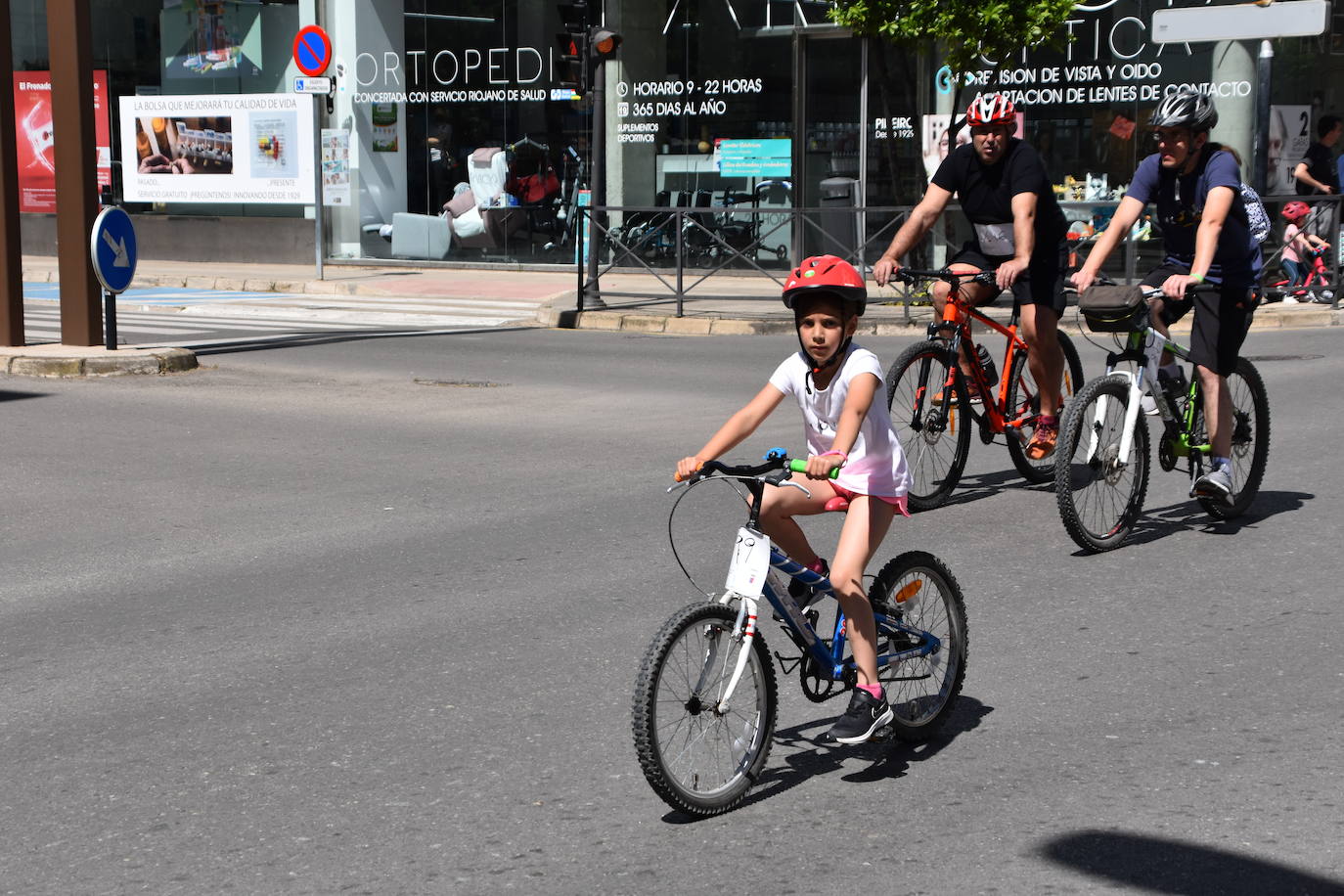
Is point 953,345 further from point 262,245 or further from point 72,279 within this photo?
point 262,245

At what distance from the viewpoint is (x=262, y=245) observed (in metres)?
27.5

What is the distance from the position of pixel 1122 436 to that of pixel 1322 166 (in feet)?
44.0

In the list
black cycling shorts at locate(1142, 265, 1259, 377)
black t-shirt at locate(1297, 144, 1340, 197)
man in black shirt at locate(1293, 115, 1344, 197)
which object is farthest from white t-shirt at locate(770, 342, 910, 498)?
black t-shirt at locate(1297, 144, 1340, 197)

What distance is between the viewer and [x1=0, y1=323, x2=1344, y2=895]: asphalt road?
3869mm

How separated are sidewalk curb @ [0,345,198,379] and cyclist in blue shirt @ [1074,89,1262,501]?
8828 mm

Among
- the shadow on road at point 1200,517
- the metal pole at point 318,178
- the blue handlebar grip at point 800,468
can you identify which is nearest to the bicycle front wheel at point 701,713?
the blue handlebar grip at point 800,468

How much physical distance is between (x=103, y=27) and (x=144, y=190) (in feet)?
12.4

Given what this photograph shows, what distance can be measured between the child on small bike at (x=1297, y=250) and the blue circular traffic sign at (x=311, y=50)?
1316 centimetres

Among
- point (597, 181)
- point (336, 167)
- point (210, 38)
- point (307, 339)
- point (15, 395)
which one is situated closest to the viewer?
point (15, 395)

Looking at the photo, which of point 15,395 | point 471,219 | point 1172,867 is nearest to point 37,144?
point 471,219

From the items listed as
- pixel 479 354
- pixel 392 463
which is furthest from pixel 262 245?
pixel 392 463

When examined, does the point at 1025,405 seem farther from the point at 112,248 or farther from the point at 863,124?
the point at 863,124

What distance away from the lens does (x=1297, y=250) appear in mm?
17828

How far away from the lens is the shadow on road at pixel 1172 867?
12.0 feet
